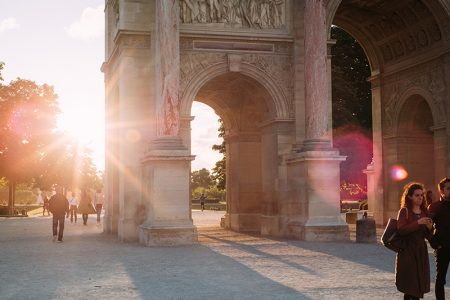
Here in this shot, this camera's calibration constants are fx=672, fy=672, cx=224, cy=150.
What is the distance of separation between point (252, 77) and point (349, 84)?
18.7 metres

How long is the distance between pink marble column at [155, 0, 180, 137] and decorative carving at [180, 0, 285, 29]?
1360 millimetres

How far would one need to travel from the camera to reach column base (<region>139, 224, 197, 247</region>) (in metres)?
19.7

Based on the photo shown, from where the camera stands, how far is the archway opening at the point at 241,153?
88.5 feet

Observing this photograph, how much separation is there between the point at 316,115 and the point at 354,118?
737 inches

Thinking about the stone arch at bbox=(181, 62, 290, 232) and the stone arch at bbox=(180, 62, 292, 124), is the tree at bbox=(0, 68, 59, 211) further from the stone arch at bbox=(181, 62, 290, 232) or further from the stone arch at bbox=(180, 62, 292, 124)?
the stone arch at bbox=(180, 62, 292, 124)

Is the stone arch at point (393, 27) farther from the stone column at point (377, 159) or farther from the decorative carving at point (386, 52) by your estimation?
the stone column at point (377, 159)

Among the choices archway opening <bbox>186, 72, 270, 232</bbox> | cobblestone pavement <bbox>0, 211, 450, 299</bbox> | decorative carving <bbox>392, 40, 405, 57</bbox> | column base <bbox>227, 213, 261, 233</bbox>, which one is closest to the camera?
cobblestone pavement <bbox>0, 211, 450, 299</bbox>

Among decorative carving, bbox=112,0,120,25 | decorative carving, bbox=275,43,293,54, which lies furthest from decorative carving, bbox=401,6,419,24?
decorative carving, bbox=112,0,120,25

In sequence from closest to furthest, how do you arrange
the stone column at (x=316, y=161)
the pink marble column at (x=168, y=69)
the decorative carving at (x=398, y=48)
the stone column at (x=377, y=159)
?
the pink marble column at (x=168, y=69)
the stone column at (x=316, y=161)
the decorative carving at (x=398, y=48)
the stone column at (x=377, y=159)

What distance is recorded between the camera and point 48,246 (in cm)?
1998

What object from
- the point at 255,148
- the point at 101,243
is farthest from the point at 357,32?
the point at 101,243

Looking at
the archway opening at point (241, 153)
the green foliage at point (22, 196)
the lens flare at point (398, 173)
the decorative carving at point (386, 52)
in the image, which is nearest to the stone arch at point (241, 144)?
the archway opening at point (241, 153)

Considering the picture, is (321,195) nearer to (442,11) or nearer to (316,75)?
(316,75)

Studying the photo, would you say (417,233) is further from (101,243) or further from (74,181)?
(74,181)
